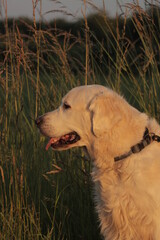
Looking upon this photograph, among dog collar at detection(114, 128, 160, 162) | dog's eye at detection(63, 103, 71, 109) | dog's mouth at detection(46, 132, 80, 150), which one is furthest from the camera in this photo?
dog's eye at detection(63, 103, 71, 109)

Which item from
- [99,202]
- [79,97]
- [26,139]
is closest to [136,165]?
[99,202]

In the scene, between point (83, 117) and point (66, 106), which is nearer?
point (83, 117)

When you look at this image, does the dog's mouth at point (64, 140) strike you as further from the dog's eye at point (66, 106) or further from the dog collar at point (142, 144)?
the dog collar at point (142, 144)

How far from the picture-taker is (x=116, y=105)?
3342 mm

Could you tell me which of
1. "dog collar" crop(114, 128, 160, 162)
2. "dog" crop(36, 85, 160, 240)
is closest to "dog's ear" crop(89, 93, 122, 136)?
"dog" crop(36, 85, 160, 240)

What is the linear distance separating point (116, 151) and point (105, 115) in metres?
0.29

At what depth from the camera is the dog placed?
10.4ft

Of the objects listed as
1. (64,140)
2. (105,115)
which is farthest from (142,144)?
(64,140)

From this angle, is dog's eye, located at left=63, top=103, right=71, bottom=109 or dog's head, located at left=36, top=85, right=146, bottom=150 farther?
dog's eye, located at left=63, top=103, right=71, bottom=109

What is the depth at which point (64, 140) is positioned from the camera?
11.6ft

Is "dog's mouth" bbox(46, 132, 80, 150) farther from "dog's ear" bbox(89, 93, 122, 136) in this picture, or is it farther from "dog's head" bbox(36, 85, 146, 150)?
"dog's ear" bbox(89, 93, 122, 136)

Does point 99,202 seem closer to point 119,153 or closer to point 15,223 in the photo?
point 119,153

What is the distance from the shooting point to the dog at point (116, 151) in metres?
3.18

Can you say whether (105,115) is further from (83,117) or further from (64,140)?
(64,140)
